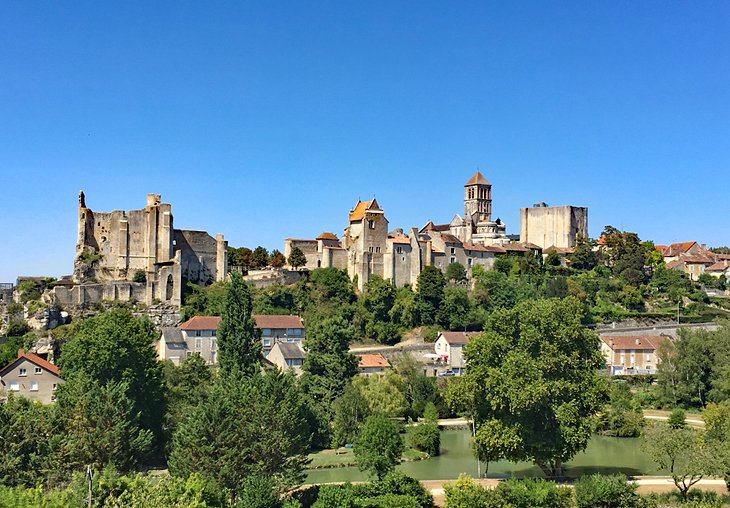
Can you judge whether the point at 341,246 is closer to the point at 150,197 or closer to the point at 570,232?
the point at 150,197

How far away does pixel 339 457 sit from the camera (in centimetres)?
3909

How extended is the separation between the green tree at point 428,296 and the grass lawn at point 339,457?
21326 millimetres

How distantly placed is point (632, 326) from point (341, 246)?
24.2 metres

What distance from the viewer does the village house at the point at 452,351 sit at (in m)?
56.7

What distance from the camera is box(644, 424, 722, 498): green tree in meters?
28.5

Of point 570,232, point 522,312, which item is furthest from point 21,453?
point 570,232

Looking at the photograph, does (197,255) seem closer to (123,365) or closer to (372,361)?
(372,361)

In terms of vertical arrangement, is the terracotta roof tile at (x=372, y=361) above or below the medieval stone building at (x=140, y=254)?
below

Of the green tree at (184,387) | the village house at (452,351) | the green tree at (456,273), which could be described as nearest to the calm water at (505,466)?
the green tree at (184,387)

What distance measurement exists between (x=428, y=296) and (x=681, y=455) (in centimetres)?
3336

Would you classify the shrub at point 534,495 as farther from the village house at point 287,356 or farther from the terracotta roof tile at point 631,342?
the terracotta roof tile at point 631,342

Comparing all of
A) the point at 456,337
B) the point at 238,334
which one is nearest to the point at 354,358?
the point at 238,334

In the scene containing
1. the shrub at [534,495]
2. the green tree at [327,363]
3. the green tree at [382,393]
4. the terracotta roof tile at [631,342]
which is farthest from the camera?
the terracotta roof tile at [631,342]

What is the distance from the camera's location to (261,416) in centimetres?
3156
